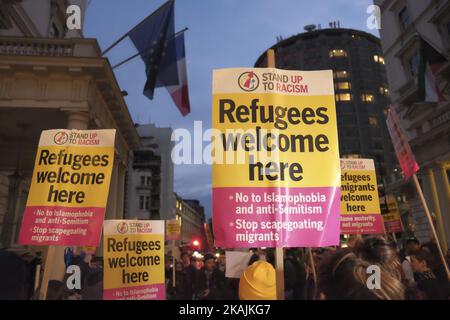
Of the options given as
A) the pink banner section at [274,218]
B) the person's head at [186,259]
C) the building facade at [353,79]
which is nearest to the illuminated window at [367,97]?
the building facade at [353,79]

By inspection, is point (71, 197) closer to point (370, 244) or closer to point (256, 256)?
point (256, 256)

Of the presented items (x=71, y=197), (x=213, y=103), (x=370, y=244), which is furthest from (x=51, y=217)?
(x=370, y=244)

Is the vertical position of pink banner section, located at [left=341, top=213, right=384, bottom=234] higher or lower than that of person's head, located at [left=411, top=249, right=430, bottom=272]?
higher

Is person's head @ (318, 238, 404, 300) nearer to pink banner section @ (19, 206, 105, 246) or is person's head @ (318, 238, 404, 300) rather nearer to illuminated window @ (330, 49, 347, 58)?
pink banner section @ (19, 206, 105, 246)

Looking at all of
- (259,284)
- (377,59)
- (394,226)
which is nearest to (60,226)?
(259,284)

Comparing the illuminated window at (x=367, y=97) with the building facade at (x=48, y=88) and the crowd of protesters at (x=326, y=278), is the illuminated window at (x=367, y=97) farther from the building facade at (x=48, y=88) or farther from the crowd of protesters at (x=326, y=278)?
the crowd of protesters at (x=326, y=278)

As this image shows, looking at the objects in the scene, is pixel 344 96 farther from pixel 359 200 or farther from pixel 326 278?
pixel 326 278

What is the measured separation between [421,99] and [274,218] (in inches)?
561

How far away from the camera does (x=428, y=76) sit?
15.5 meters

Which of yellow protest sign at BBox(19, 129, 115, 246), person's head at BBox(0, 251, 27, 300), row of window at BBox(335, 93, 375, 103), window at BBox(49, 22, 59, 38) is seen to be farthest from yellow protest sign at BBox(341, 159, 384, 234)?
row of window at BBox(335, 93, 375, 103)

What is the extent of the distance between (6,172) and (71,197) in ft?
51.3

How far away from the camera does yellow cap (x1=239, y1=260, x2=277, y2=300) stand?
4.28m

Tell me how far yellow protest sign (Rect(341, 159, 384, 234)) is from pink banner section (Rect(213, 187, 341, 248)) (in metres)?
5.43
